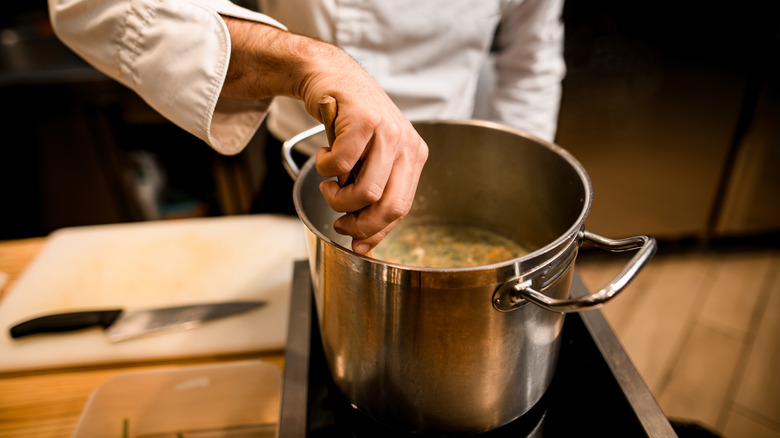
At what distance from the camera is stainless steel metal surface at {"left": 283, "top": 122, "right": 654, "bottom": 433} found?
1.32 feet

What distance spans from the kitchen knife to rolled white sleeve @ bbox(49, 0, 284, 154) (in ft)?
0.82

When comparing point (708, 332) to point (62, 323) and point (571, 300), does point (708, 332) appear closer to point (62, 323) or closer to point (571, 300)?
point (571, 300)

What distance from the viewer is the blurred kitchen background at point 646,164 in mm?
1461

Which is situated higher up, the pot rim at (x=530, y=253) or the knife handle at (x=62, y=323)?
the pot rim at (x=530, y=253)

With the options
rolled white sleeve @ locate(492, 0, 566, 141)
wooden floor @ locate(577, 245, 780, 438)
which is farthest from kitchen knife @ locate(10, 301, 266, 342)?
wooden floor @ locate(577, 245, 780, 438)

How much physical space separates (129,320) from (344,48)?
20.9 inches

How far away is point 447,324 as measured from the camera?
0.42 metres

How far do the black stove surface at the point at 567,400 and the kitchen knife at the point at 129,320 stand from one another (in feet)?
0.62

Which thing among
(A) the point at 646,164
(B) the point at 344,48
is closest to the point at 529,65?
(B) the point at 344,48

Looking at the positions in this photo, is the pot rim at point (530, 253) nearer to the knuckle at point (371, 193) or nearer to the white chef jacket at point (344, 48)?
the knuckle at point (371, 193)

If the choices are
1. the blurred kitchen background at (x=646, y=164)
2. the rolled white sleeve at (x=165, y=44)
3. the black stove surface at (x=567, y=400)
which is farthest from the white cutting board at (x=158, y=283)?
the blurred kitchen background at (x=646, y=164)

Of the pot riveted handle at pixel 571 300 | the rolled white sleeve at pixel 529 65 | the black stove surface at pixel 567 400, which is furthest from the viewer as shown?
the rolled white sleeve at pixel 529 65

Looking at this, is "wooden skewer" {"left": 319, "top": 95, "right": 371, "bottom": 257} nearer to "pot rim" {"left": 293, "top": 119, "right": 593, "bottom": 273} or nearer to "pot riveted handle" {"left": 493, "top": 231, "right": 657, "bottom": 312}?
"pot rim" {"left": 293, "top": 119, "right": 593, "bottom": 273}

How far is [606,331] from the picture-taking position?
0.58 meters
